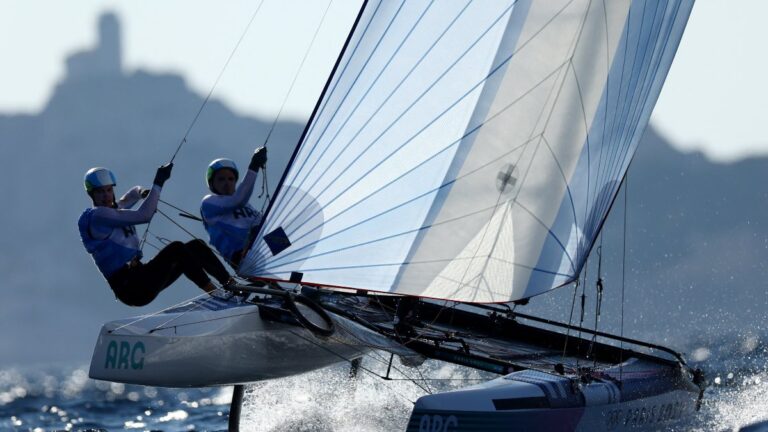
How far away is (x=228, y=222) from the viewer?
353 inches

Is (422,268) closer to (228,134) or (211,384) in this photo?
(211,384)

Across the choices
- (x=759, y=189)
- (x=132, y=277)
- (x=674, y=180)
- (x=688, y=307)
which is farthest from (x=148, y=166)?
(x=132, y=277)

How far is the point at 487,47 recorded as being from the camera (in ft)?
25.6

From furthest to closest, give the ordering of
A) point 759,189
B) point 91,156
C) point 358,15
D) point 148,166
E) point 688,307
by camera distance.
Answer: point 91,156
point 148,166
point 759,189
point 688,307
point 358,15

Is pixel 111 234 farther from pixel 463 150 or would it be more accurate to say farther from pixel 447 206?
pixel 463 150

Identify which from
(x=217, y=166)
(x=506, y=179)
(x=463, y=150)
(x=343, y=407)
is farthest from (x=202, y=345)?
(x=343, y=407)

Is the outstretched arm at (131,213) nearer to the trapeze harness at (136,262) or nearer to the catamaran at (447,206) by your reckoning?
the trapeze harness at (136,262)

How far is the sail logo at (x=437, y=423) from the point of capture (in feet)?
22.9

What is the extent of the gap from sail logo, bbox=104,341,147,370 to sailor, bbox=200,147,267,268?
154 cm

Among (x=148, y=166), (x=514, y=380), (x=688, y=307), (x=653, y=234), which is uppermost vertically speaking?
(x=148, y=166)

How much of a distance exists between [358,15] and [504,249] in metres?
1.54

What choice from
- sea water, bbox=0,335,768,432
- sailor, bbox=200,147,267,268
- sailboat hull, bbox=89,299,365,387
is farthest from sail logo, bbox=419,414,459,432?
sailor, bbox=200,147,267,268

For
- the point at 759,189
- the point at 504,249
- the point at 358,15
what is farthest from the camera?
the point at 759,189

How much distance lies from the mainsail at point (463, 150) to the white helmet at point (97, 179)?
47.9 inches
